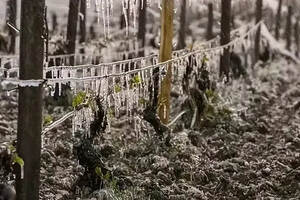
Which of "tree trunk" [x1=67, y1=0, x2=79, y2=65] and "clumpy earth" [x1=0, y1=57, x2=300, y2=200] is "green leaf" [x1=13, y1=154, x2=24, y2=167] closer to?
"clumpy earth" [x1=0, y1=57, x2=300, y2=200]

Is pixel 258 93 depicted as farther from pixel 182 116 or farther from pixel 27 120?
pixel 27 120

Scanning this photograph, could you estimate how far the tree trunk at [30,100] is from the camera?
5.08 meters

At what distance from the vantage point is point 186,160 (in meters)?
9.19

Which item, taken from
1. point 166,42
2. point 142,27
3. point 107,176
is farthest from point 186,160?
point 142,27

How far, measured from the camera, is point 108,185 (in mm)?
7125

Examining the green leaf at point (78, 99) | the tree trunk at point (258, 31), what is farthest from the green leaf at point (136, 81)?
the tree trunk at point (258, 31)

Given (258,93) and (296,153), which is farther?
(258,93)

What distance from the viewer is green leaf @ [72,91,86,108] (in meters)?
7.27

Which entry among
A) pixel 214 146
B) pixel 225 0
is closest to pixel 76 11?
pixel 225 0

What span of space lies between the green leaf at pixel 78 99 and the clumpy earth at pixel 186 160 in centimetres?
122

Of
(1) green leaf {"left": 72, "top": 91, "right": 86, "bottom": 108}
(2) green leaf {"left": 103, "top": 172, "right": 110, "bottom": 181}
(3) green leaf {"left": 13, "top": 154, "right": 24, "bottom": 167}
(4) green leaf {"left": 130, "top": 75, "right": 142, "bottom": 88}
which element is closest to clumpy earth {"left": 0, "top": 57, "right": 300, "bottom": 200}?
(2) green leaf {"left": 103, "top": 172, "right": 110, "bottom": 181}

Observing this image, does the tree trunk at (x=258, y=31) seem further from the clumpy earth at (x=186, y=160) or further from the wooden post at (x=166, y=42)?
the wooden post at (x=166, y=42)

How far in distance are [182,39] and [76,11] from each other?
7.80 metres

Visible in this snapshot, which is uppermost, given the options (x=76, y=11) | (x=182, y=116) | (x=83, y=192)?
(x=76, y=11)
